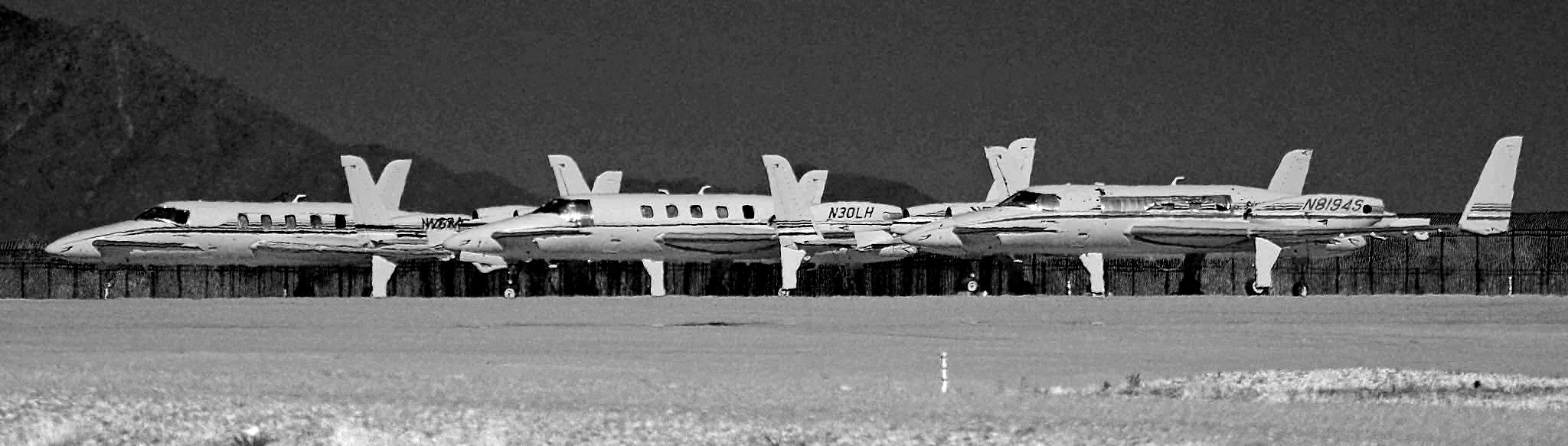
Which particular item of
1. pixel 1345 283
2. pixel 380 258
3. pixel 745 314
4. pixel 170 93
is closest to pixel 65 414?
pixel 745 314

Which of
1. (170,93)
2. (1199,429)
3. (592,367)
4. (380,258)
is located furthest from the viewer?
(170,93)

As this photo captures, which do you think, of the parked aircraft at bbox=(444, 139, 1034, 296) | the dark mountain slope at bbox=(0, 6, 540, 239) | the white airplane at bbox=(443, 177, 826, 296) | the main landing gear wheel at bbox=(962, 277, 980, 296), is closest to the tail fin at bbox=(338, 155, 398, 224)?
the parked aircraft at bbox=(444, 139, 1034, 296)

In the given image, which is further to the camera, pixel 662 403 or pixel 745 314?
pixel 745 314

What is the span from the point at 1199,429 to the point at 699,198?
142 feet

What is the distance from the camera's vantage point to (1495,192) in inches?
2282

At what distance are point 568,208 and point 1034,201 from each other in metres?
12.3

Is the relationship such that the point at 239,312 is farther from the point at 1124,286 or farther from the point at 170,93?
the point at 170,93

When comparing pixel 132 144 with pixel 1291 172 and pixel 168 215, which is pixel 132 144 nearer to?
pixel 168 215

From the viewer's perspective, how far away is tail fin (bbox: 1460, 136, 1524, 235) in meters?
57.9

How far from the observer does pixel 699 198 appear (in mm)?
57688

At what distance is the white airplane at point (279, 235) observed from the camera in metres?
62.5

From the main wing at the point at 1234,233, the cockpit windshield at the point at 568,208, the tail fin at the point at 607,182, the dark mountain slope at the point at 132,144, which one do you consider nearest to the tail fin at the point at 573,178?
the tail fin at the point at 607,182

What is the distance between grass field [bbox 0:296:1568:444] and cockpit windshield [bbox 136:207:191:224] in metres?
26.3

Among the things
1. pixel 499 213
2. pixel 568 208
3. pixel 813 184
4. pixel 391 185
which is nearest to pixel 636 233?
pixel 568 208
